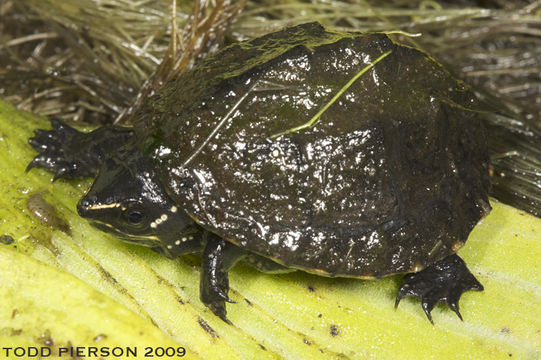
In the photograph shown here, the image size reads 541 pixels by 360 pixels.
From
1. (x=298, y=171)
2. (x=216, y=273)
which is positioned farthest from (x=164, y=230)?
(x=298, y=171)

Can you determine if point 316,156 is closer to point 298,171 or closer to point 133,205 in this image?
point 298,171

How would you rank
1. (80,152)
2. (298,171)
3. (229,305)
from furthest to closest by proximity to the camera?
(80,152), (229,305), (298,171)

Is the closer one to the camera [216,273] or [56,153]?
[216,273]

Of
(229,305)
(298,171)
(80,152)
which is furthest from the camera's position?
(80,152)

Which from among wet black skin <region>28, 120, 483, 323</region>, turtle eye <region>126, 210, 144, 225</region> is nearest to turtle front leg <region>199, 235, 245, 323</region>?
wet black skin <region>28, 120, 483, 323</region>

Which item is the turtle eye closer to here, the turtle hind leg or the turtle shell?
the turtle shell

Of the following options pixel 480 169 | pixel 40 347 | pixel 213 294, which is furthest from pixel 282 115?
pixel 40 347

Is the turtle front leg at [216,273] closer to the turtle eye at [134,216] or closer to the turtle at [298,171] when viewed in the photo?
the turtle at [298,171]
